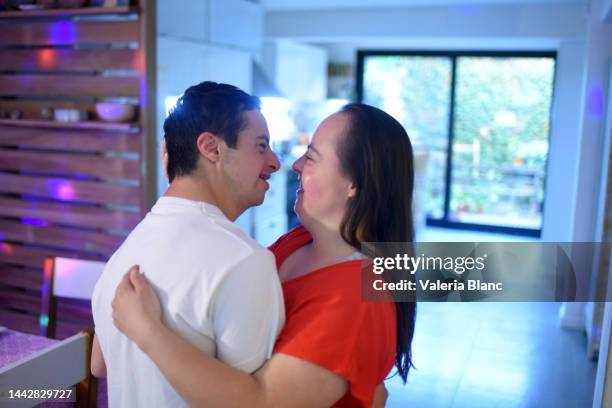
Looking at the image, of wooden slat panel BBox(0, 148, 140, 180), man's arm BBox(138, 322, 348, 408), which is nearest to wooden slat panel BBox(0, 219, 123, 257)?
wooden slat panel BBox(0, 148, 140, 180)

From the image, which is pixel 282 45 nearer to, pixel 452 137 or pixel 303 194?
pixel 452 137

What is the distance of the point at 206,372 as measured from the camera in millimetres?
900

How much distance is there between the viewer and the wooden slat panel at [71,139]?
3.39 meters

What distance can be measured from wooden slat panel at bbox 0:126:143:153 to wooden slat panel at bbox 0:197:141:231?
37 centimetres

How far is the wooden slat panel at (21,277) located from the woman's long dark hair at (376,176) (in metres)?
3.29

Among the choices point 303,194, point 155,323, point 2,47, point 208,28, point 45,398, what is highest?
point 208,28

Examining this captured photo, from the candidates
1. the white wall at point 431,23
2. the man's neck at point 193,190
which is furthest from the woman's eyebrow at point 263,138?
the white wall at point 431,23

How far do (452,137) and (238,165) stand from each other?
6884 mm

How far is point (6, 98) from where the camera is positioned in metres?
3.76

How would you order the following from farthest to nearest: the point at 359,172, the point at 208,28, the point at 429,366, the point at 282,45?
1. the point at 282,45
2. the point at 208,28
3. the point at 429,366
4. the point at 359,172

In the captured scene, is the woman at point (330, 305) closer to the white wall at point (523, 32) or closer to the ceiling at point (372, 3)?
the white wall at point (523, 32)

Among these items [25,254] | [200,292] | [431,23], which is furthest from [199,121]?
[431,23]

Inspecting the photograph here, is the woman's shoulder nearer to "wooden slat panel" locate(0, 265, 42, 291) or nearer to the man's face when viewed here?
the man's face

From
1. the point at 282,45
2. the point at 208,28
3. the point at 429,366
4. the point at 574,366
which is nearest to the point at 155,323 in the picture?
the point at 429,366
